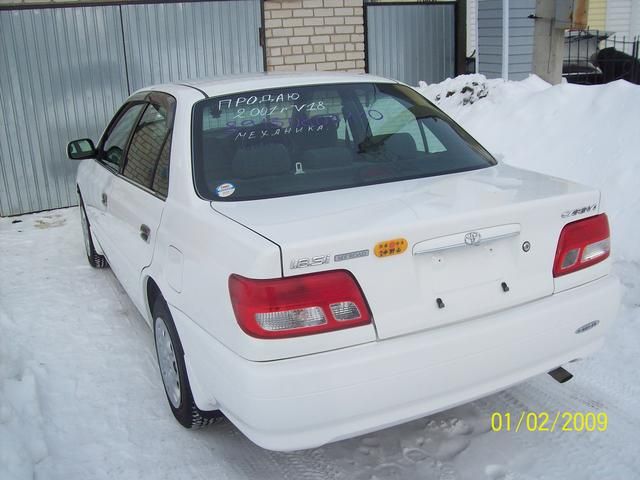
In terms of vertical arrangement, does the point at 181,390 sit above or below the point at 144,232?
below

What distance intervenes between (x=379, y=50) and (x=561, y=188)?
7.24 metres

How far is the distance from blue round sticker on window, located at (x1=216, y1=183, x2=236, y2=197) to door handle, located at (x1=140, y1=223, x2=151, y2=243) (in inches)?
22.8

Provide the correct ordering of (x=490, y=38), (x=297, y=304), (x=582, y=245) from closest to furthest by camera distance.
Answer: (x=297, y=304)
(x=582, y=245)
(x=490, y=38)

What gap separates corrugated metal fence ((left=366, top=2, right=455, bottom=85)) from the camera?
984 cm

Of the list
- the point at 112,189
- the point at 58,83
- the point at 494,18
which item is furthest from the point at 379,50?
the point at 112,189

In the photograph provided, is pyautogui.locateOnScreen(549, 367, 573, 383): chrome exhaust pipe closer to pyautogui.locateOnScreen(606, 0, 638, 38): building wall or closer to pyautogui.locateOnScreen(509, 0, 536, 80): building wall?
pyautogui.locateOnScreen(509, 0, 536, 80): building wall

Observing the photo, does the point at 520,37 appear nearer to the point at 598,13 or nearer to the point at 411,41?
the point at 411,41

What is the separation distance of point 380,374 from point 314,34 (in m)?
7.42

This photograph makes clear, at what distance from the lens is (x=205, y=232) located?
2.85 m

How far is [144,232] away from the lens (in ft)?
11.8

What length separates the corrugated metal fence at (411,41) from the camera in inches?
388
